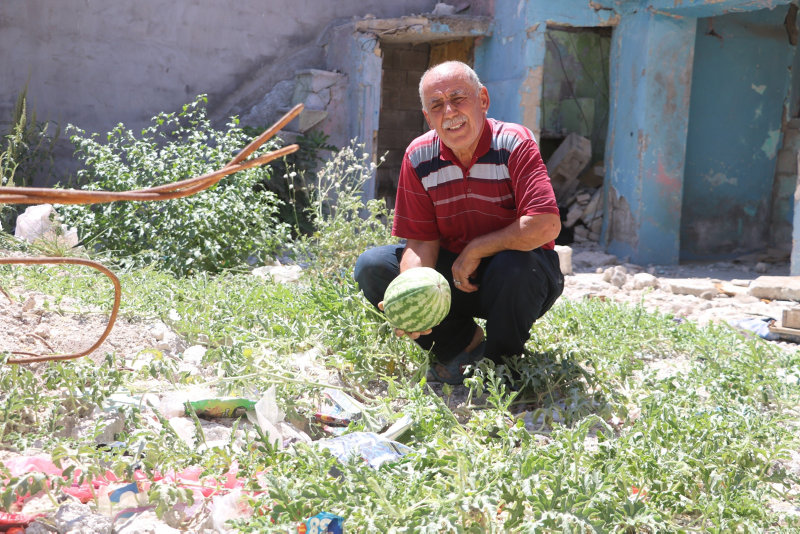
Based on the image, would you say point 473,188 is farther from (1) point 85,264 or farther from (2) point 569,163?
(2) point 569,163

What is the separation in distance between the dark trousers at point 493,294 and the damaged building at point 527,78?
563 centimetres

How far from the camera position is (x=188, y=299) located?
15.7ft

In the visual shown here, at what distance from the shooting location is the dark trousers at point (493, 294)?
11.1ft

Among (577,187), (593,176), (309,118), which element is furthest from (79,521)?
(593,176)

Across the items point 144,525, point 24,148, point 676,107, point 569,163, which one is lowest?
point 144,525

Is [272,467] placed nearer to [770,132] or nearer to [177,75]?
[177,75]

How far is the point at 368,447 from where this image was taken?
266 cm

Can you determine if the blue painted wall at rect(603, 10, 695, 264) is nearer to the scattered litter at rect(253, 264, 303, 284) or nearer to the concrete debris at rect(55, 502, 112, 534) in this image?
the scattered litter at rect(253, 264, 303, 284)

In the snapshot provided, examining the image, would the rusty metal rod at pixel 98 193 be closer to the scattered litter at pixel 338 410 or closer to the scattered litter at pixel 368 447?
the scattered litter at pixel 368 447

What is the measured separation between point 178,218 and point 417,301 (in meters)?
3.76

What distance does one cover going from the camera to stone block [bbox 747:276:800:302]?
6.54 m

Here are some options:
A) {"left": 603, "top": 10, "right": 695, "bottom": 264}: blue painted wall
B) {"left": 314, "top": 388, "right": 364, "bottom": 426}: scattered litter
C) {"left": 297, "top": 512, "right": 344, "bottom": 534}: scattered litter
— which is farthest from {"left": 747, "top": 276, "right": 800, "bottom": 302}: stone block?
{"left": 297, "top": 512, "right": 344, "bottom": 534}: scattered litter

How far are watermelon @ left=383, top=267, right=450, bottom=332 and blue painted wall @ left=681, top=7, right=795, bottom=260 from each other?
7.50 meters

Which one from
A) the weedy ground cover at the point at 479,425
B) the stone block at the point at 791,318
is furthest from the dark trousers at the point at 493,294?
the stone block at the point at 791,318
